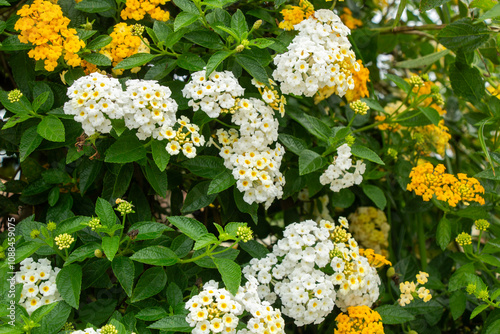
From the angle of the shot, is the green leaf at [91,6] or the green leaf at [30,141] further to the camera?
the green leaf at [91,6]

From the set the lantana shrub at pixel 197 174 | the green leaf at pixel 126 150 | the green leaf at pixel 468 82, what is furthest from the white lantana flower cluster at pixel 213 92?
the green leaf at pixel 468 82

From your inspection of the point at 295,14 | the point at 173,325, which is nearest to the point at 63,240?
the point at 173,325

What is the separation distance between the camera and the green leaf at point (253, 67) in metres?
1.70

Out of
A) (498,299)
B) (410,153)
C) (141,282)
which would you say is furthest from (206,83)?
(498,299)

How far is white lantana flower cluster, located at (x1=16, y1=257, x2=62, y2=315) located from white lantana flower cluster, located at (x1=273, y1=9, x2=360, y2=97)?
103 cm

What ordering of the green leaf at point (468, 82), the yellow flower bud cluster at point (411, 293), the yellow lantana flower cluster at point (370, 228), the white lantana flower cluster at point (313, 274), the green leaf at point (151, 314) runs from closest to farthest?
the green leaf at point (151, 314) → the white lantana flower cluster at point (313, 274) → the yellow flower bud cluster at point (411, 293) → the green leaf at point (468, 82) → the yellow lantana flower cluster at point (370, 228)

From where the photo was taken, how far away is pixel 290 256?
5.49 ft

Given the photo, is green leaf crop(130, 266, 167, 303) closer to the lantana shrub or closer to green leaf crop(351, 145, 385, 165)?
the lantana shrub

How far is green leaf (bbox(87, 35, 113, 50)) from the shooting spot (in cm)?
168

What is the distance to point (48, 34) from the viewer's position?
162 centimetres

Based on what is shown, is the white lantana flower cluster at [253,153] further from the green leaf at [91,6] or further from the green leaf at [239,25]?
the green leaf at [91,6]

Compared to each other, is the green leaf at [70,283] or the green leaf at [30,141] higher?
the green leaf at [30,141]

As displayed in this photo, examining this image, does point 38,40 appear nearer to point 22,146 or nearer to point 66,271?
point 22,146

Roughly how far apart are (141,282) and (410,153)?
138cm
